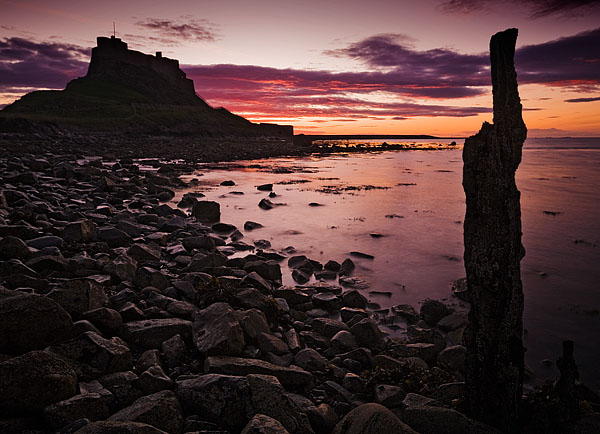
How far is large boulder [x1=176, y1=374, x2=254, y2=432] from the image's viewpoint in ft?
13.9

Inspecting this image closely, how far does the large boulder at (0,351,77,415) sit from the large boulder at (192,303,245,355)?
1966 mm

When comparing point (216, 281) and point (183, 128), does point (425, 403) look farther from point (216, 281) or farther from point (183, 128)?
point (183, 128)

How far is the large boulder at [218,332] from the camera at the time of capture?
5562 mm

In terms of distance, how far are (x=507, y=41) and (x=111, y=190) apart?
73.7 feet

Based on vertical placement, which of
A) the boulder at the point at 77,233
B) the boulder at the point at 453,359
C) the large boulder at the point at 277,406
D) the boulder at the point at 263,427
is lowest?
the boulder at the point at 453,359

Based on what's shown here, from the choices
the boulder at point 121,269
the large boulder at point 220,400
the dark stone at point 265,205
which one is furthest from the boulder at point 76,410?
the dark stone at point 265,205

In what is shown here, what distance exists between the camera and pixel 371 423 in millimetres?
3998

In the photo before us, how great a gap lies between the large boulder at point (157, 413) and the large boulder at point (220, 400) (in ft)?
Result: 0.70

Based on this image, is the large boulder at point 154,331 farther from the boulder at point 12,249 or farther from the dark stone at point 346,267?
the dark stone at point 346,267

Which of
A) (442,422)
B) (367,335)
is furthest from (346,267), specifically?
(442,422)

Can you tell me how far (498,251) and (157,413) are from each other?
422cm

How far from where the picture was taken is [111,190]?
2230 cm

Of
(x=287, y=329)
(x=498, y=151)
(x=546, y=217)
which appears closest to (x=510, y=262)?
(x=498, y=151)

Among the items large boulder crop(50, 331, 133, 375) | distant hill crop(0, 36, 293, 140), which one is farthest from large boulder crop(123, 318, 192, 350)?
distant hill crop(0, 36, 293, 140)
